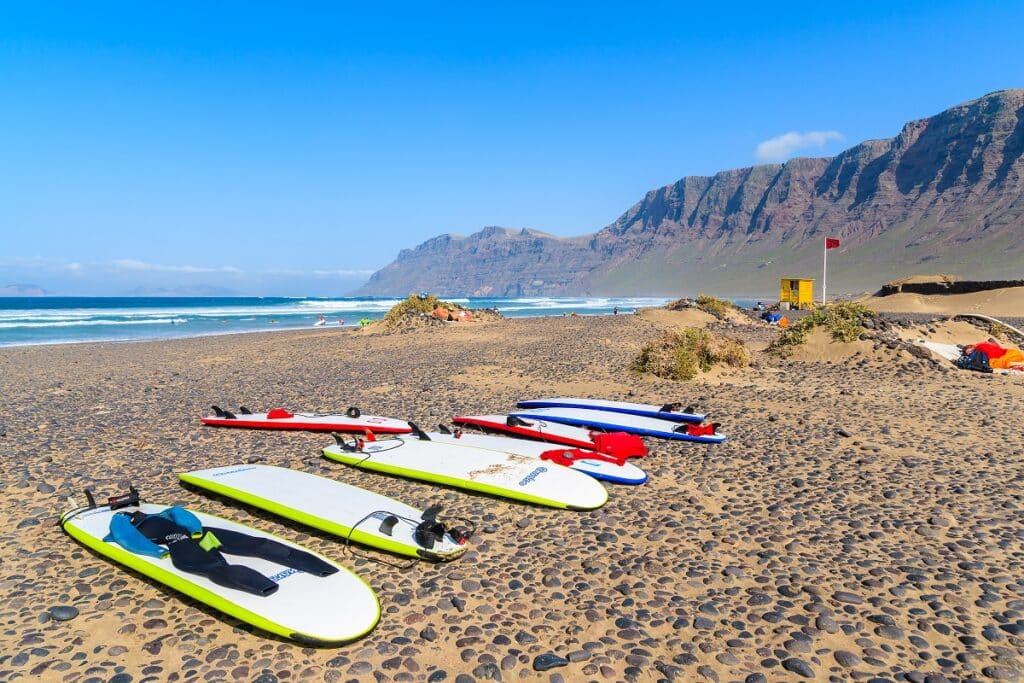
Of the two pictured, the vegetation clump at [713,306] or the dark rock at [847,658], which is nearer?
the dark rock at [847,658]

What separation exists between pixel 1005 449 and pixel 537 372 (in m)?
9.39

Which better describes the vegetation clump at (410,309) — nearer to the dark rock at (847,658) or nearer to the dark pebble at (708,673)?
the dark pebble at (708,673)

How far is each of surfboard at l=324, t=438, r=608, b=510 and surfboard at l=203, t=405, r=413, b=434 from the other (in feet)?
3.32

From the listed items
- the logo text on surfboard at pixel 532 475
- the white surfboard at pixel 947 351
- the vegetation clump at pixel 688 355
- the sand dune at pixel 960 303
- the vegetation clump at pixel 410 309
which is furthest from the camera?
the sand dune at pixel 960 303

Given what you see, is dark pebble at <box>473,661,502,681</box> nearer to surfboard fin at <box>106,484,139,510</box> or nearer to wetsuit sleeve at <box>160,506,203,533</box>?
wetsuit sleeve at <box>160,506,203,533</box>

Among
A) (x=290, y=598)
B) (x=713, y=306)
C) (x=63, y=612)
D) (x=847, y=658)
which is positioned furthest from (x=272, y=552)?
(x=713, y=306)

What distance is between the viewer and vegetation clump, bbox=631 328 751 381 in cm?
1270

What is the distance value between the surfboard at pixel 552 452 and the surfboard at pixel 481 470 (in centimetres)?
30

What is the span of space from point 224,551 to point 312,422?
4399 millimetres

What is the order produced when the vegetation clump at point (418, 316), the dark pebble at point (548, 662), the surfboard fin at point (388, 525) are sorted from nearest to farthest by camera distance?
the dark pebble at point (548, 662)
the surfboard fin at point (388, 525)
the vegetation clump at point (418, 316)

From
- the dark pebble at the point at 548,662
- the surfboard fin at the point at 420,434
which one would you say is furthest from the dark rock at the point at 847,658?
the surfboard fin at the point at 420,434

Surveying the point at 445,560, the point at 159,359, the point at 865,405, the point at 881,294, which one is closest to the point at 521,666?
the point at 445,560

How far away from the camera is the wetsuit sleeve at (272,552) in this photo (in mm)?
4109

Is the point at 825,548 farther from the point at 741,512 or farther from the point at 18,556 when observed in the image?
the point at 18,556
